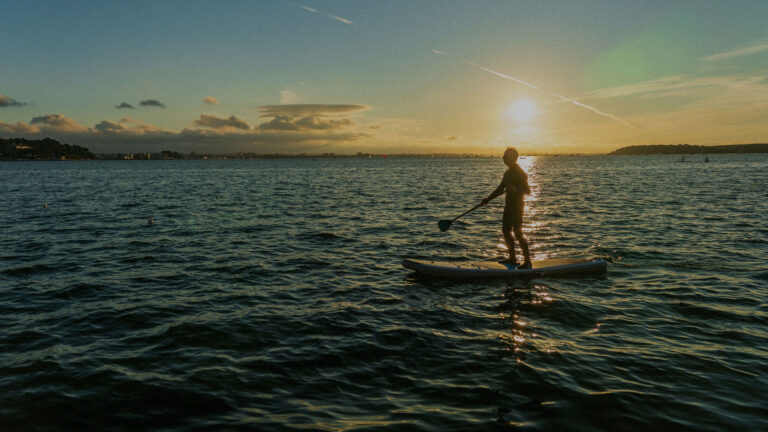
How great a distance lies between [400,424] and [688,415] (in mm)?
3753

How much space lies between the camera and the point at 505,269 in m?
11.6

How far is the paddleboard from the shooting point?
11523 mm

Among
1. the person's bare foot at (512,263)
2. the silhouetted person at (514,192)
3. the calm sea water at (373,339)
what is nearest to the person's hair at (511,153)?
the silhouetted person at (514,192)

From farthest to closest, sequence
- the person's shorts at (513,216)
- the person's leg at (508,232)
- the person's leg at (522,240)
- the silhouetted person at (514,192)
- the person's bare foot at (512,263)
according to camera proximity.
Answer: the person's bare foot at (512,263), the person's leg at (508,232), the person's leg at (522,240), the person's shorts at (513,216), the silhouetted person at (514,192)

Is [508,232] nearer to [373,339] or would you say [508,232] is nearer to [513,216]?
[513,216]

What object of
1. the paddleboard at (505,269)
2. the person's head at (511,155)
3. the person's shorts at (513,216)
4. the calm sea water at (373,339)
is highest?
the person's head at (511,155)

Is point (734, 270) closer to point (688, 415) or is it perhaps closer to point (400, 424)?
point (688, 415)

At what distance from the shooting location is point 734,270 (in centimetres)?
1205

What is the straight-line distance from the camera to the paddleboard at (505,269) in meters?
11.5

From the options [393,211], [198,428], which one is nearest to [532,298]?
[198,428]

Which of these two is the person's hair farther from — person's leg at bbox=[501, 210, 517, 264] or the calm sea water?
the calm sea water

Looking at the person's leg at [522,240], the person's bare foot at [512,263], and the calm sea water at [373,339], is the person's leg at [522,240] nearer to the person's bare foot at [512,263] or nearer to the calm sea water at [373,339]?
the person's bare foot at [512,263]

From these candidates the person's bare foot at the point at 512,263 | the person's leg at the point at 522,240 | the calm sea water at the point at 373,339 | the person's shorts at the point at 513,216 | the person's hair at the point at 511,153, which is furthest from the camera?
the person's bare foot at the point at 512,263

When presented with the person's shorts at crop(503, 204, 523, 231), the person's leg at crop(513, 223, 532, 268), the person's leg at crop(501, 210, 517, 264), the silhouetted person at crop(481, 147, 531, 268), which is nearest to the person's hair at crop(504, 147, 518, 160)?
the silhouetted person at crop(481, 147, 531, 268)
